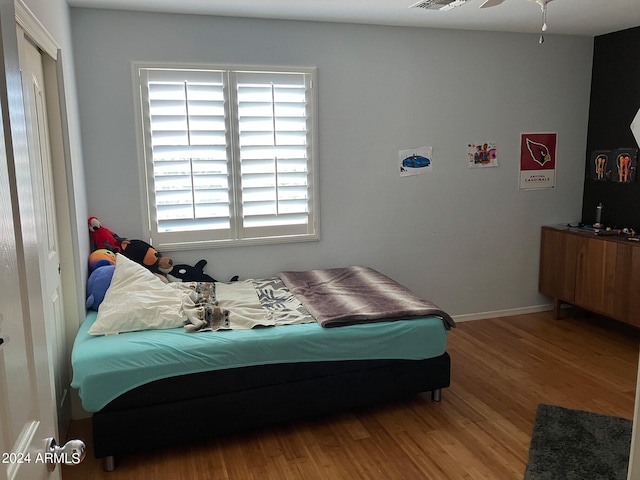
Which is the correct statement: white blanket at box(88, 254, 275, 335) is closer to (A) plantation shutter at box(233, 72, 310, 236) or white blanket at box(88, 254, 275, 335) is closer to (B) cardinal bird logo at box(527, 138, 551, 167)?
(A) plantation shutter at box(233, 72, 310, 236)

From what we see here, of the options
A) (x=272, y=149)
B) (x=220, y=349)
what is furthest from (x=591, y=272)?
(x=220, y=349)

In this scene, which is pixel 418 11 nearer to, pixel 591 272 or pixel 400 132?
pixel 400 132

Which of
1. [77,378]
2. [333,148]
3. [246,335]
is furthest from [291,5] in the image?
[77,378]

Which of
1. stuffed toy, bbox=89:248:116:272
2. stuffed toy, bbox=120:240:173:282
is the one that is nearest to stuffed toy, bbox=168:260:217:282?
stuffed toy, bbox=120:240:173:282

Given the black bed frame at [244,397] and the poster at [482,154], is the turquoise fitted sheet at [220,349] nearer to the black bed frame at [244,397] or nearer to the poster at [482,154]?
the black bed frame at [244,397]

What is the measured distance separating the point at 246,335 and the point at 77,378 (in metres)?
0.84

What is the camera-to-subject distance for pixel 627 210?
4.37m

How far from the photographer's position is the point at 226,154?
12.4ft

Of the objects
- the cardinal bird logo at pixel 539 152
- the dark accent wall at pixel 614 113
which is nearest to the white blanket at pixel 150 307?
the cardinal bird logo at pixel 539 152

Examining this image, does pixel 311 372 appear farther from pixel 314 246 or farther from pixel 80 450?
pixel 80 450

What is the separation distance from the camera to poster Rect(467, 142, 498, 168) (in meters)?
4.42

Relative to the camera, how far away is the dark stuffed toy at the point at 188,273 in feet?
12.3

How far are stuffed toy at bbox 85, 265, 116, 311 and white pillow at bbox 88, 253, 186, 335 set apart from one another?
60 millimetres

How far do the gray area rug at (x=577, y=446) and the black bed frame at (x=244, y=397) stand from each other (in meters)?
0.62
